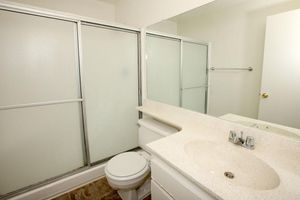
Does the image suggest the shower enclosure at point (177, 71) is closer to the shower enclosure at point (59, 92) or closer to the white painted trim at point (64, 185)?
the shower enclosure at point (59, 92)

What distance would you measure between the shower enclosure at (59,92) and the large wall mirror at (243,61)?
2.13 ft

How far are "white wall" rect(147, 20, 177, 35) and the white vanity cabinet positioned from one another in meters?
1.28

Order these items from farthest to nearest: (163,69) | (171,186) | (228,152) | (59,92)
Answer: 1. (163,69)
2. (59,92)
3. (228,152)
4. (171,186)

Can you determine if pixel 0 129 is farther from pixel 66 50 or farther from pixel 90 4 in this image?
pixel 90 4

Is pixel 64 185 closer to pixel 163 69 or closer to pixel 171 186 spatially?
pixel 171 186

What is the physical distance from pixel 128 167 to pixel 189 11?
1453 mm

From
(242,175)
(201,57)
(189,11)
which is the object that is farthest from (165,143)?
(189,11)

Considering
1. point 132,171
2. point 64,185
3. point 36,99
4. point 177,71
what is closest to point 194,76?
point 177,71

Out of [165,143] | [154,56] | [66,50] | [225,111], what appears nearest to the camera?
[165,143]

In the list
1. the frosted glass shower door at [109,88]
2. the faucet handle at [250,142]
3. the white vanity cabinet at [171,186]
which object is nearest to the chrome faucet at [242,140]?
the faucet handle at [250,142]

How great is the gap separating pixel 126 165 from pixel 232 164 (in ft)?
2.84

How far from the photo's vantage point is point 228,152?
101 centimetres

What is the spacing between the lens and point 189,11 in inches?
53.7

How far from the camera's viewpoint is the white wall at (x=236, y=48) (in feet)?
3.46
